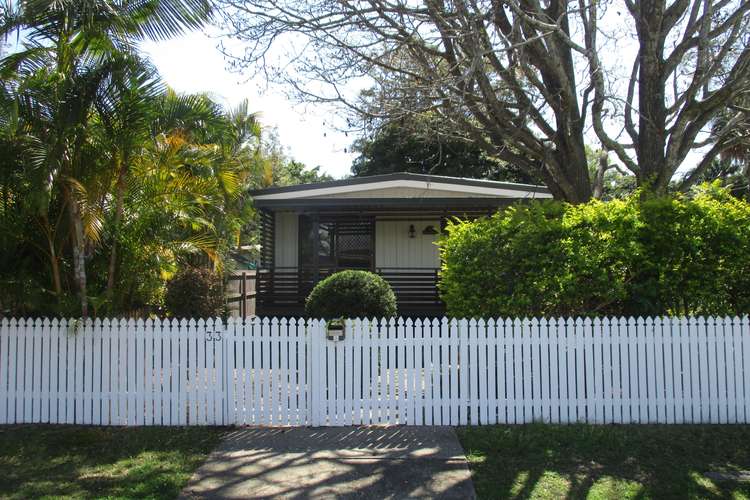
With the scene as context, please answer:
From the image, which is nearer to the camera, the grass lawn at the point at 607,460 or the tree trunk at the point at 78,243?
the grass lawn at the point at 607,460

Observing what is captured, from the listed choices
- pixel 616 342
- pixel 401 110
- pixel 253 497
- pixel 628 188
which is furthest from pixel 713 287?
pixel 628 188

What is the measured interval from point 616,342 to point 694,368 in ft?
3.02

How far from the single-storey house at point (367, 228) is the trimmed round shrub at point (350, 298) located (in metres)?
4.61

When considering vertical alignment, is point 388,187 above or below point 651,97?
below

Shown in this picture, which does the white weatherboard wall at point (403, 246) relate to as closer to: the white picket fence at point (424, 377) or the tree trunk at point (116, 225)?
the tree trunk at point (116, 225)

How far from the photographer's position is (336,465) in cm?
579

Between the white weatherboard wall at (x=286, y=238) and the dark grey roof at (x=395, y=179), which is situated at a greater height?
the dark grey roof at (x=395, y=179)

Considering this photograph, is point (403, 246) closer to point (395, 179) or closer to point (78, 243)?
point (395, 179)

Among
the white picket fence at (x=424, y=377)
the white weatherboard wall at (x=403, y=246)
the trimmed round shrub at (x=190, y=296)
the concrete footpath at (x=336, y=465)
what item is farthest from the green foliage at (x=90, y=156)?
the white weatherboard wall at (x=403, y=246)

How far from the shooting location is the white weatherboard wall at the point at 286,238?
16.5 meters

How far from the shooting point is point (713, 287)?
7.57 metres

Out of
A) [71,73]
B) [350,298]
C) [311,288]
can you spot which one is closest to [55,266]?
[71,73]

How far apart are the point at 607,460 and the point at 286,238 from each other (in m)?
11.9

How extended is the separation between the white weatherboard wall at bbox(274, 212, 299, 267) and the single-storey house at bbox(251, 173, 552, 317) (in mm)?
27
